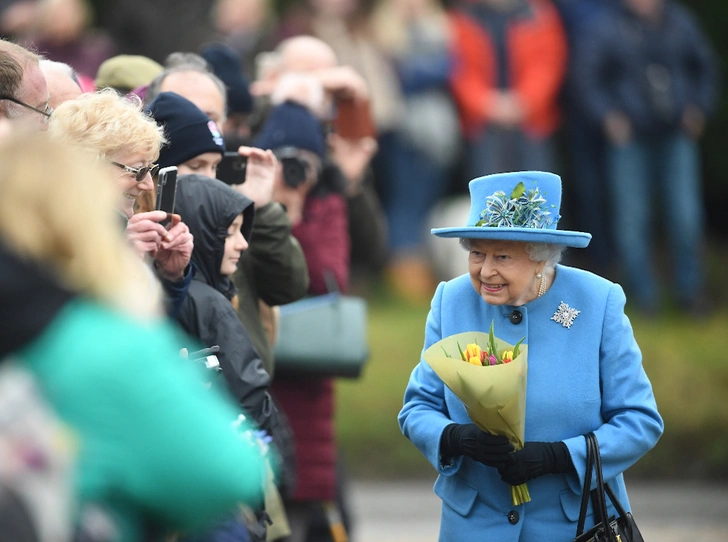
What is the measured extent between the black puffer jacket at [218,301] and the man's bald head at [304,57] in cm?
232

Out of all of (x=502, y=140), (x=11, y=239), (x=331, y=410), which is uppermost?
(x=11, y=239)

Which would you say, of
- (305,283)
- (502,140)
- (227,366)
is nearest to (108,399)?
(227,366)

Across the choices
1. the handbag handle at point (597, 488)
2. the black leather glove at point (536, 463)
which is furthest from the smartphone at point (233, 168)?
the handbag handle at point (597, 488)

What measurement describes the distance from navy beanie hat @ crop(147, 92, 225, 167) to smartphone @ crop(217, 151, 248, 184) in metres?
0.28

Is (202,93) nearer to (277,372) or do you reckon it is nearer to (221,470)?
(277,372)

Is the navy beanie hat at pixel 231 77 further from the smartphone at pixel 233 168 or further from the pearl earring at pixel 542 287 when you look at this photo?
the pearl earring at pixel 542 287

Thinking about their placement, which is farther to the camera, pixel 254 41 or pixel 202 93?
pixel 254 41

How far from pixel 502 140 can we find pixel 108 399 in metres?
8.72

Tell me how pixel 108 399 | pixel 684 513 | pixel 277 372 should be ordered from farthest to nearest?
pixel 684 513
pixel 277 372
pixel 108 399

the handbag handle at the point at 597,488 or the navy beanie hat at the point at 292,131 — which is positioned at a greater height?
the navy beanie hat at the point at 292,131

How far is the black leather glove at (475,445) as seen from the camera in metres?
3.67

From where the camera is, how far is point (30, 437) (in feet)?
6.58

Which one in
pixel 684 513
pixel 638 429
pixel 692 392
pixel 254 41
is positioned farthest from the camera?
pixel 254 41

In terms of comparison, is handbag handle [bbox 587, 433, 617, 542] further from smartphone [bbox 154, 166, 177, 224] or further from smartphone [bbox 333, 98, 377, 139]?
smartphone [bbox 333, 98, 377, 139]
